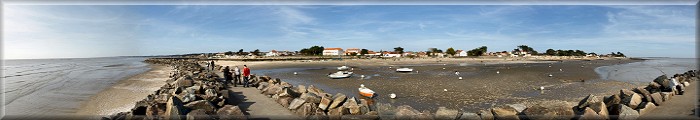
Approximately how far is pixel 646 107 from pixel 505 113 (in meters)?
3.89

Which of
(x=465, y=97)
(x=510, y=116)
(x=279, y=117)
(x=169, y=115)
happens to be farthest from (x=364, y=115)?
(x=465, y=97)

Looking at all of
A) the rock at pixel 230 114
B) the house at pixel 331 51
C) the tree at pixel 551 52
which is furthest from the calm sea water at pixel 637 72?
the tree at pixel 551 52

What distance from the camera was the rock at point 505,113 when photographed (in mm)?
6751

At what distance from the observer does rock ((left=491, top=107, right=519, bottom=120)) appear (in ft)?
22.1

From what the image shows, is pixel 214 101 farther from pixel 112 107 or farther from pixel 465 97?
pixel 465 97

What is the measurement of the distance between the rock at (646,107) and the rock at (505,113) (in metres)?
3.18

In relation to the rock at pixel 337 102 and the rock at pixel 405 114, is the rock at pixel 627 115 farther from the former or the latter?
the rock at pixel 337 102

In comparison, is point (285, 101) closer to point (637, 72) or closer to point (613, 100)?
point (613, 100)

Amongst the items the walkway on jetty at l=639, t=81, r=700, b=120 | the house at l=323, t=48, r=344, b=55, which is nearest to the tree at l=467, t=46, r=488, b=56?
the house at l=323, t=48, r=344, b=55

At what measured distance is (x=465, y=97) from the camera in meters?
13.4

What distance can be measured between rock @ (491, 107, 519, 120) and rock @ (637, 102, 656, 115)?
3.18m

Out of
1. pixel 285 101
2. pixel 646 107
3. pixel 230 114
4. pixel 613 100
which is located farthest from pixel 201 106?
pixel 646 107

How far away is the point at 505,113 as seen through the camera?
22.7 feet

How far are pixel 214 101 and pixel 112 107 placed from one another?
405cm
